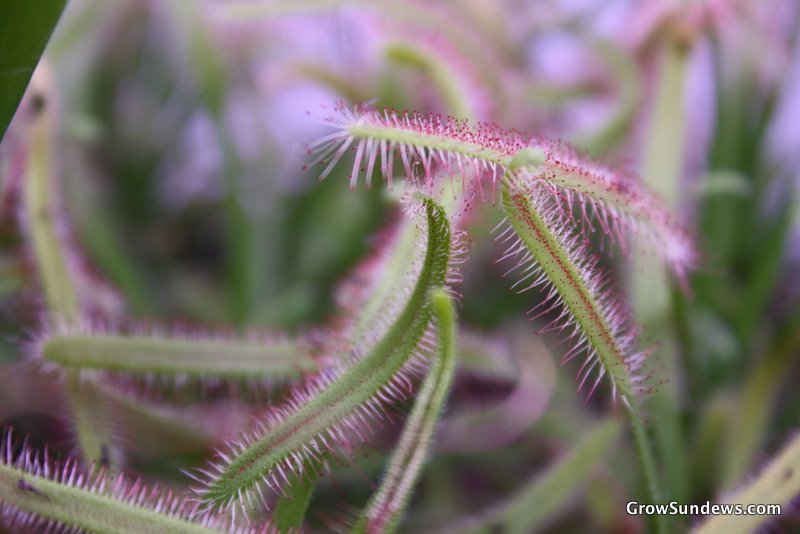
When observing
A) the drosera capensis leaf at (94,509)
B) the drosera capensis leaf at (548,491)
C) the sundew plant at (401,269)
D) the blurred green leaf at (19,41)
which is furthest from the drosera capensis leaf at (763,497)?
the blurred green leaf at (19,41)

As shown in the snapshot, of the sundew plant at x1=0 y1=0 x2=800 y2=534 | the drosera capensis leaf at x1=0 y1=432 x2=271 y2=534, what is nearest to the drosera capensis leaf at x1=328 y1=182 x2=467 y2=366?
the sundew plant at x1=0 y1=0 x2=800 y2=534

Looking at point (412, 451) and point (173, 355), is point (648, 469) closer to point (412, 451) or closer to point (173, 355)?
point (412, 451)

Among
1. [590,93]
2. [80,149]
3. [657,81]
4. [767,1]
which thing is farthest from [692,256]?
[80,149]

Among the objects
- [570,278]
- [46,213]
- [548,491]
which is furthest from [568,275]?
[46,213]

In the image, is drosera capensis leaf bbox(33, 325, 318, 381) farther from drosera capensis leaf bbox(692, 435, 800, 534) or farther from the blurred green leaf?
drosera capensis leaf bbox(692, 435, 800, 534)

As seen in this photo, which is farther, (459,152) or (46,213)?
(46,213)

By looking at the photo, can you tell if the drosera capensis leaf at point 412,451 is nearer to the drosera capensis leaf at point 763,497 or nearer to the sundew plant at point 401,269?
the sundew plant at point 401,269

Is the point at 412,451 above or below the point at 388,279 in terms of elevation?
below
